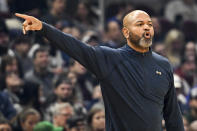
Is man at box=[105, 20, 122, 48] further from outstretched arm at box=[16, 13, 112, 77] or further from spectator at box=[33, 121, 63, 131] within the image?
outstretched arm at box=[16, 13, 112, 77]

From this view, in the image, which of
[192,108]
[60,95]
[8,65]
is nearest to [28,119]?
[60,95]

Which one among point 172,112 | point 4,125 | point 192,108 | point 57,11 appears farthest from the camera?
point 57,11

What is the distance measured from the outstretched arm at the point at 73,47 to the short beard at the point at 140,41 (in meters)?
0.28

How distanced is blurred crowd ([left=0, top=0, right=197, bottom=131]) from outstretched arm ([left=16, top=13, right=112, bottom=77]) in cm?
296

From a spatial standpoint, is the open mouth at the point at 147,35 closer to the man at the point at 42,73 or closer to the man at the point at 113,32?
the man at the point at 42,73

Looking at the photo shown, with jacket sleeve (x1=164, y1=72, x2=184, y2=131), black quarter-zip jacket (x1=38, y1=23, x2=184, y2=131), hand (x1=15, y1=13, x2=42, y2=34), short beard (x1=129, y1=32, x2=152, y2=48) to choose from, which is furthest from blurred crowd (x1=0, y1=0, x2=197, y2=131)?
hand (x1=15, y1=13, x2=42, y2=34)

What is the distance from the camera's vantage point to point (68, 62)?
38.3ft

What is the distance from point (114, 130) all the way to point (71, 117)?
3424 mm

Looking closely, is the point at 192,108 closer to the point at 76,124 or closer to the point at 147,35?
the point at 76,124

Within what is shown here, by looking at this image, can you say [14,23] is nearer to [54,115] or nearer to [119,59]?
[54,115]

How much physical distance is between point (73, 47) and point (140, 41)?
0.61 meters

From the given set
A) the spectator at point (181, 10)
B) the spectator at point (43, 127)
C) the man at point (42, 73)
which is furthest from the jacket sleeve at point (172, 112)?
the spectator at point (181, 10)

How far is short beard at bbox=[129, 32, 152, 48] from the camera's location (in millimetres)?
6203

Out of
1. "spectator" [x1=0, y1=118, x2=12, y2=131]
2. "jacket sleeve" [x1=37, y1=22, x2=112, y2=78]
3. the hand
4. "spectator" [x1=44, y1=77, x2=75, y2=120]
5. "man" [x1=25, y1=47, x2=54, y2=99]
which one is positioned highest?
the hand
